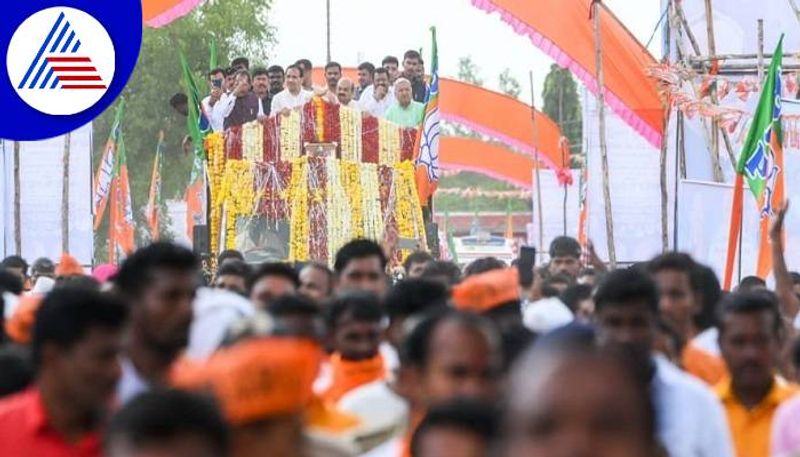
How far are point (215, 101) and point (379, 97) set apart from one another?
1710mm

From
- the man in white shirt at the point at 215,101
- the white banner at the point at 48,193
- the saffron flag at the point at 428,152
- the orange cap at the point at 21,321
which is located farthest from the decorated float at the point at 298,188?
the orange cap at the point at 21,321

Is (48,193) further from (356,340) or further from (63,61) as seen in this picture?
(356,340)

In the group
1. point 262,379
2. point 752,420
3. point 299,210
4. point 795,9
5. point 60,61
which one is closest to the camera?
point 262,379

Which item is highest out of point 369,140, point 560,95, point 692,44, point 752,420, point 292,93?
point 560,95

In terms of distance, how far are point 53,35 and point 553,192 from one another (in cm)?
3548

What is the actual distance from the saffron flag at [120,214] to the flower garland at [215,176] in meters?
8.46

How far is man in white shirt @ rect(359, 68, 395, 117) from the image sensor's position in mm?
22656

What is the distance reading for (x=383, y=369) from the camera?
711cm

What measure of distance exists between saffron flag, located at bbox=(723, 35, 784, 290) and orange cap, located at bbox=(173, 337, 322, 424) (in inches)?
501

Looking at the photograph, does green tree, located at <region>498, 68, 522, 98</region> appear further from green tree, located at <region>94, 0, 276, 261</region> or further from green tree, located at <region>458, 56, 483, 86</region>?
green tree, located at <region>94, 0, 276, 261</region>

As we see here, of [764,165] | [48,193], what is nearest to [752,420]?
[764,165]

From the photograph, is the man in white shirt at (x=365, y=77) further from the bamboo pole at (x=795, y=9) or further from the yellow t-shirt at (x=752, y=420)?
the yellow t-shirt at (x=752, y=420)

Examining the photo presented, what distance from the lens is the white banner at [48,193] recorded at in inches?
1113

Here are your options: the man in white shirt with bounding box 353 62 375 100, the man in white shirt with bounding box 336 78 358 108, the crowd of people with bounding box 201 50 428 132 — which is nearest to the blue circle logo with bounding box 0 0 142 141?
the crowd of people with bounding box 201 50 428 132
